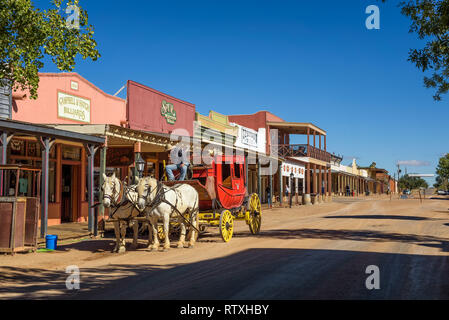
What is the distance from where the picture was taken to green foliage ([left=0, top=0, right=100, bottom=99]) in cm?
1001

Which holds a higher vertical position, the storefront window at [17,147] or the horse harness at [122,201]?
the storefront window at [17,147]

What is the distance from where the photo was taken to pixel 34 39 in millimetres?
10391

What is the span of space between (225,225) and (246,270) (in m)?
4.50

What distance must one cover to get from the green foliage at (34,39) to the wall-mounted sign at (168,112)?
40.3 feet

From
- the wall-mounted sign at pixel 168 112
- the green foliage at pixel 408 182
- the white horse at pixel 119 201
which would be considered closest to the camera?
the white horse at pixel 119 201

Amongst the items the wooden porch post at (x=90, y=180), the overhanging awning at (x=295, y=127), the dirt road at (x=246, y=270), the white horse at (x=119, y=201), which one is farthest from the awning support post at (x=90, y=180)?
the overhanging awning at (x=295, y=127)

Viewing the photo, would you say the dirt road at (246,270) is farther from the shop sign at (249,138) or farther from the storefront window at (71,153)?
the shop sign at (249,138)

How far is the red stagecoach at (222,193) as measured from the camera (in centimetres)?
1250

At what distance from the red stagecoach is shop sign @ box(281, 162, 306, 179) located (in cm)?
2207

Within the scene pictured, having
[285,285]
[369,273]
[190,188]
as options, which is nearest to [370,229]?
[190,188]

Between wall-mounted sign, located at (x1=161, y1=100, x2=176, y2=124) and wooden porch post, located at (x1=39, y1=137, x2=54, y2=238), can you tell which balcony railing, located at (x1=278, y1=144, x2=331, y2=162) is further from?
wooden porch post, located at (x1=39, y1=137, x2=54, y2=238)

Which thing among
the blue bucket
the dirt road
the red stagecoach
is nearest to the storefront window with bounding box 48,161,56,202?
the dirt road

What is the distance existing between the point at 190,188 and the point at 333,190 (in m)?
50.4
